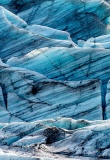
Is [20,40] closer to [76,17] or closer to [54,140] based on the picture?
[76,17]

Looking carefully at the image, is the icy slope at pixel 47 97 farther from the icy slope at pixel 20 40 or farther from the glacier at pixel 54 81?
the icy slope at pixel 20 40

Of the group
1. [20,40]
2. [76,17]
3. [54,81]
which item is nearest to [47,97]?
[54,81]

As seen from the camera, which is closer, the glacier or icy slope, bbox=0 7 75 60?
the glacier

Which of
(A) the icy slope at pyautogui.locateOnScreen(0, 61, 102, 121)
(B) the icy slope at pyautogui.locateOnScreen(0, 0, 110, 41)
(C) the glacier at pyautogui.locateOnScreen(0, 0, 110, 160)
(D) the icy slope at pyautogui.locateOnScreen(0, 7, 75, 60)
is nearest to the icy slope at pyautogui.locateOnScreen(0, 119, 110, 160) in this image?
(C) the glacier at pyautogui.locateOnScreen(0, 0, 110, 160)

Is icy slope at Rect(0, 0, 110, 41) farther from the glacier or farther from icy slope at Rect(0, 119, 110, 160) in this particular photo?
icy slope at Rect(0, 119, 110, 160)

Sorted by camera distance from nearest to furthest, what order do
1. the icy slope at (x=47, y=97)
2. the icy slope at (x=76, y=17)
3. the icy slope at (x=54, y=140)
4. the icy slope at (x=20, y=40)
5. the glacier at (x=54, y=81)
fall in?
the icy slope at (x=54, y=140), the glacier at (x=54, y=81), the icy slope at (x=47, y=97), the icy slope at (x=20, y=40), the icy slope at (x=76, y=17)

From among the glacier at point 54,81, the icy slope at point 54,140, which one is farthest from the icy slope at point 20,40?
the icy slope at point 54,140

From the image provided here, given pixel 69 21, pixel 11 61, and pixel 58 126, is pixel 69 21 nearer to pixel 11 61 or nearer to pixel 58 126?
pixel 11 61

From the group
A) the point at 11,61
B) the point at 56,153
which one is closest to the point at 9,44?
the point at 11,61
